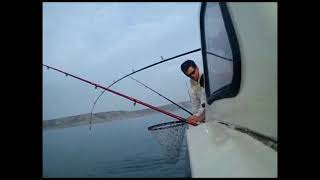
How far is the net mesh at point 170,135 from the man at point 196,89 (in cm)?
42

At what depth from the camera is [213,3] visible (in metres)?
3.26

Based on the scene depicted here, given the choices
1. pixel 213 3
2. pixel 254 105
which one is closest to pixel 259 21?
pixel 254 105

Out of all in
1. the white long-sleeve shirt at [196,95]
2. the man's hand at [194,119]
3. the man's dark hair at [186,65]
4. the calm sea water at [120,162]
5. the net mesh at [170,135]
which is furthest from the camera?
the calm sea water at [120,162]

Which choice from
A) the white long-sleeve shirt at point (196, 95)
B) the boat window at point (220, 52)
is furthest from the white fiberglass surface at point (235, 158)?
the white long-sleeve shirt at point (196, 95)

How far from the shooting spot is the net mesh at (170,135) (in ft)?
20.3

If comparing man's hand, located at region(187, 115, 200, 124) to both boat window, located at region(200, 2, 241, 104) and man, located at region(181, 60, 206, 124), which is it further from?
boat window, located at region(200, 2, 241, 104)

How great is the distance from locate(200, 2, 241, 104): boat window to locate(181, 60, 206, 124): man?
830 millimetres

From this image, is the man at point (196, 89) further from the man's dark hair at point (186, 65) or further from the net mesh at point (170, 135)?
the net mesh at point (170, 135)

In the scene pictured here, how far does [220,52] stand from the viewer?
3.21m
